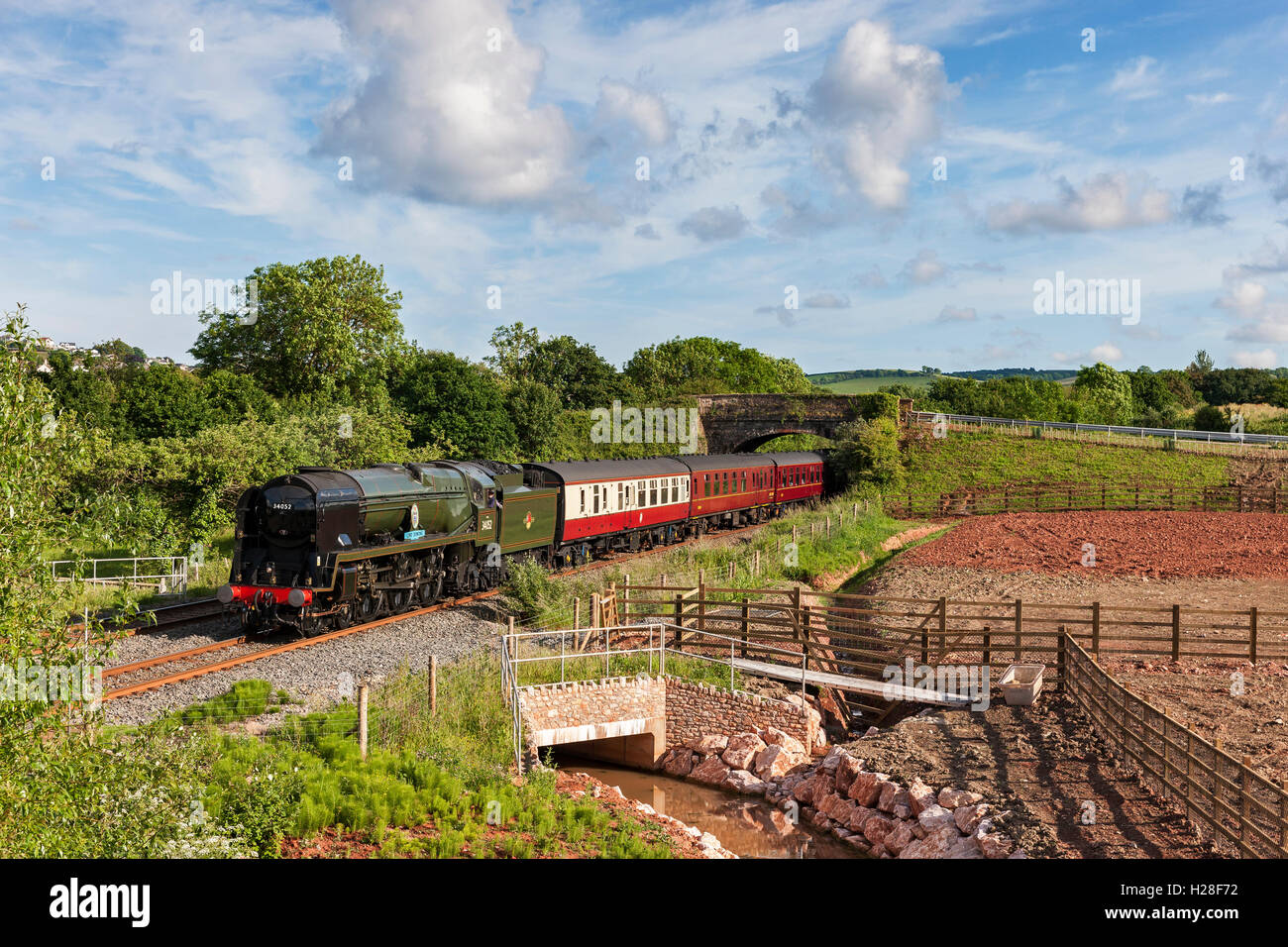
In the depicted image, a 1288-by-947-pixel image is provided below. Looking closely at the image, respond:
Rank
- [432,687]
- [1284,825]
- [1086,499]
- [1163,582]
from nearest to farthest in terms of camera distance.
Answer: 1. [1284,825]
2. [432,687]
3. [1163,582]
4. [1086,499]

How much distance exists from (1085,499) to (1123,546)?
45.4 ft

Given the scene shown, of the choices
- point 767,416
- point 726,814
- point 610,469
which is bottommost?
point 726,814

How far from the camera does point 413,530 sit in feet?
68.8

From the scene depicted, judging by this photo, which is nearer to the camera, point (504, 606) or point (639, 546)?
point (504, 606)

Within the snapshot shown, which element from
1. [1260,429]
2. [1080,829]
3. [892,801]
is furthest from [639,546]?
[1260,429]

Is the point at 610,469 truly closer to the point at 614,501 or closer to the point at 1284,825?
the point at 614,501

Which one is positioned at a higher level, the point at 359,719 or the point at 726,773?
the point at 359,719

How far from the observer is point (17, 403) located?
6.86 m

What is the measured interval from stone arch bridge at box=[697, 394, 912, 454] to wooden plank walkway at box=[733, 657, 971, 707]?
42.4 meters

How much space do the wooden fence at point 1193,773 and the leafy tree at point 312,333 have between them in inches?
1561

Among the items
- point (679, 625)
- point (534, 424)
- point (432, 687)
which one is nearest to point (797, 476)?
point (534, 424)
